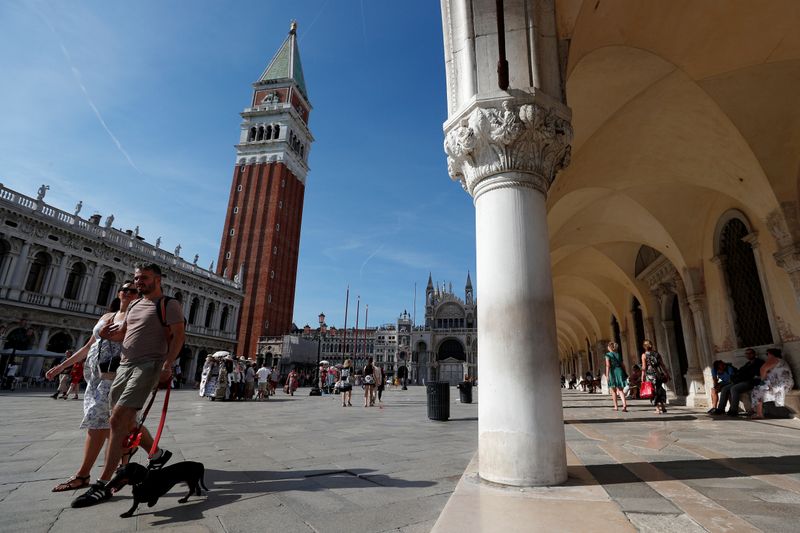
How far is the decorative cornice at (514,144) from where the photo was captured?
10.5 feet

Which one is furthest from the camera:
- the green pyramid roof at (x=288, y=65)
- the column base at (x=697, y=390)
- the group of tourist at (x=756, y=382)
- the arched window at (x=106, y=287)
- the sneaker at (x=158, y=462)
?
the green pyramid roof at (x=288, y=65)

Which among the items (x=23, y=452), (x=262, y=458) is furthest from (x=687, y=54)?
(x=23, y=452)

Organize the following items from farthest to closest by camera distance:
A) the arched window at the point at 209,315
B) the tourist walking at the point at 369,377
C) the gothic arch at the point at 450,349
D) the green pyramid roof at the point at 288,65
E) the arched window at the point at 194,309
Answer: the gothic arch at the point at 450,349, the green pyramid roof at the point at 288,65, the arched window at the point at 209,315, the arched window at the point at 194,309, the tourist walking at the point at 369,377

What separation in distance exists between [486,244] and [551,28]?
7.17 feet

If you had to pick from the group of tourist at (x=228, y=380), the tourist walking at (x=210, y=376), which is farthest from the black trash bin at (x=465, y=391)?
the tourist walking at (x=210, y=376)

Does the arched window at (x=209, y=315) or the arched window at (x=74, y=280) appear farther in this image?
the arched window at (x=209, y=315)

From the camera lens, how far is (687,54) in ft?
19.4

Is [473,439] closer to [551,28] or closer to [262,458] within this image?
[262,458]

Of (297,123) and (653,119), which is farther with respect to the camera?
(297,123)

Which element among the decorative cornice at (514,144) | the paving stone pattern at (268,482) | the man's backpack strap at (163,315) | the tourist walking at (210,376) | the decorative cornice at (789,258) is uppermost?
the decorative cornice at (789,258)

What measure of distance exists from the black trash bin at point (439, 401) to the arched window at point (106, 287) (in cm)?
2716

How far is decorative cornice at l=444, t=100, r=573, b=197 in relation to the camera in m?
3.20

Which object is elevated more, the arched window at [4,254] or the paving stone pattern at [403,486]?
the arched window at [4,254]

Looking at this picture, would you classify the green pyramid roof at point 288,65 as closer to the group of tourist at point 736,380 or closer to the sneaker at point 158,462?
the group of tourist at point 736,380
